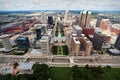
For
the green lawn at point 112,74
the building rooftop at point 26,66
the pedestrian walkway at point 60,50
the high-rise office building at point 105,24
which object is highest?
the high-rise office building at point 105,24


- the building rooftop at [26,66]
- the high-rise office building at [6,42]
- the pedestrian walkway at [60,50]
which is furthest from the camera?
the pedestrian walkway at [60,50]

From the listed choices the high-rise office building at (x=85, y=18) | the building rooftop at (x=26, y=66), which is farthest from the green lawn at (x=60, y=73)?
the high-rise office building at (x=85, y=18)

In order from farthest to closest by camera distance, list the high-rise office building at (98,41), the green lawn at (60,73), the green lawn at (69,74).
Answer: the high-rise office building at (98,41) < the green lawn at (60,73) < the green lawn at (69,74)

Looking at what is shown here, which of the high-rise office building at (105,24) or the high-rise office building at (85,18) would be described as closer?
the high-rise office building at (85,18)

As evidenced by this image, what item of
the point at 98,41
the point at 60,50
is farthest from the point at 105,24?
the point at 60,50

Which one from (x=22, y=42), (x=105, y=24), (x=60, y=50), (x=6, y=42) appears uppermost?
(x=105, y=24)

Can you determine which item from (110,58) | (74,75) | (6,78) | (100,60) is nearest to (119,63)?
(110,58)

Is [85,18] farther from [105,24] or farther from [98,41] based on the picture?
[98,41]

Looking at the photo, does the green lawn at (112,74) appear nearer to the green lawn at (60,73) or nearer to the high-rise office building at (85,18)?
the green lawn at (60,73)

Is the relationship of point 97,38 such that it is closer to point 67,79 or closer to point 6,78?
point 67,79
